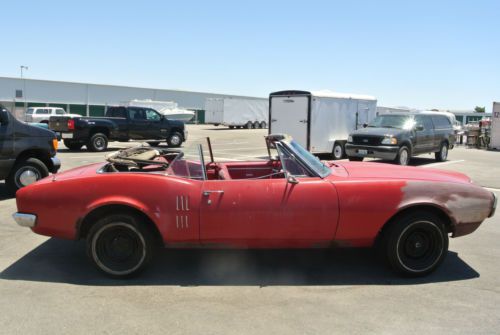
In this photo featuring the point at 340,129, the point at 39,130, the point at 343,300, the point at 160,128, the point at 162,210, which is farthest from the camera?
the point at 160,128

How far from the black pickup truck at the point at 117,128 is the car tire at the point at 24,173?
9967mm

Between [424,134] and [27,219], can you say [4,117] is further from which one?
[424,134]

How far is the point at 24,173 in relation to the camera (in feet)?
27.3

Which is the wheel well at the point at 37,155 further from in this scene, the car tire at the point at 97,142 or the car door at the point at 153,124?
the car door at the point at 153,124

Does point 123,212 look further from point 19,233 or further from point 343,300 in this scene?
point 19,233

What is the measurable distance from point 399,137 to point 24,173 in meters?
10.7

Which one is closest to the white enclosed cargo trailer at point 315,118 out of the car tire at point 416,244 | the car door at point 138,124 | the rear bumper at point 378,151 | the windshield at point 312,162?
the rear bumper at point 378,151

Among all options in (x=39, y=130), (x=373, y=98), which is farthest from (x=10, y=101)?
(x=39, y=130)

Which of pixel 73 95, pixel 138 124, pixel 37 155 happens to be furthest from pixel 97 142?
pixel 73 95

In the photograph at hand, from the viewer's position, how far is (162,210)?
4.26 m

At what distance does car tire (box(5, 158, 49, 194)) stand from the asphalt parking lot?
314 centimetres

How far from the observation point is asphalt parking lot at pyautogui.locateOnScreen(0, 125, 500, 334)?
3.51 metres

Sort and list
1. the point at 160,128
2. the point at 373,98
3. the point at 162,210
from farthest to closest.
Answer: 1. the point at 160,128
2. the point at 373,98
3. the point at 162,210

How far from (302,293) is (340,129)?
45.1 feet
